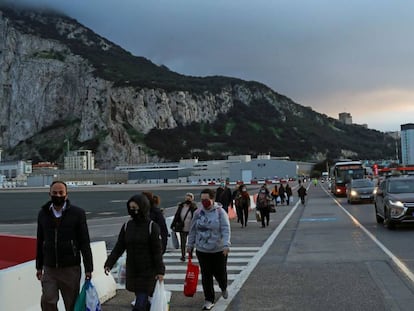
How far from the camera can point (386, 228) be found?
1728cm

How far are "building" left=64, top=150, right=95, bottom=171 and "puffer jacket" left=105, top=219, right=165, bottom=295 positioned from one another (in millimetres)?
185120

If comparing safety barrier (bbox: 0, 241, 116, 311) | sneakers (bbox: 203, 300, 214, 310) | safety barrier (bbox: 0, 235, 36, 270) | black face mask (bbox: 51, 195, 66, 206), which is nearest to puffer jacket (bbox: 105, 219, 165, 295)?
black face mask (bbox: 51, 195, 66, 206)

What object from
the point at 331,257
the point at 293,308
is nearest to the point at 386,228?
the point at 331,257

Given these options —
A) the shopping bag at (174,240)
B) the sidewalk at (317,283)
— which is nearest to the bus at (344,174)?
Result: the sidewalk at (317,283)

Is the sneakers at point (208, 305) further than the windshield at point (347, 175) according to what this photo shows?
No

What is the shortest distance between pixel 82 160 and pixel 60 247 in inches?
7351

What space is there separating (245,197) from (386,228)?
5140 millimetres

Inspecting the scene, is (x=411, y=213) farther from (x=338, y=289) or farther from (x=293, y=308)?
(x=293, y=308)

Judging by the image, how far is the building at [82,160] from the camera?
7377 inches

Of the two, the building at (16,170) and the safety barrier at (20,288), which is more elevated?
the building at (16,170)

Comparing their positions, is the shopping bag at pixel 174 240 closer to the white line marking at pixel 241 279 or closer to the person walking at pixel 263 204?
the white line marking at pixel 241 279

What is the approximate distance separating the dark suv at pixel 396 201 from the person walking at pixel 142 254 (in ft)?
39.7

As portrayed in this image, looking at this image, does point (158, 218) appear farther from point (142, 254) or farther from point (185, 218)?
point (185, 218)

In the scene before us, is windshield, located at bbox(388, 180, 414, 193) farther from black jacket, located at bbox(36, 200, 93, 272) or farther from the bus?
the bus
